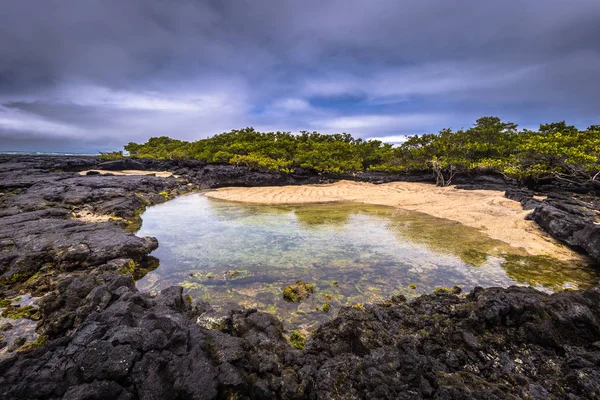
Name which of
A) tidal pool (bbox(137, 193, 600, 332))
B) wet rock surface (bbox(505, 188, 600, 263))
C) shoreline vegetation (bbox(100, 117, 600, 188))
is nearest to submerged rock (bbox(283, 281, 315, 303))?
tidal pool (bbox(137, 193, 600, 332))

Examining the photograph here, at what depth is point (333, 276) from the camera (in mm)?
9195

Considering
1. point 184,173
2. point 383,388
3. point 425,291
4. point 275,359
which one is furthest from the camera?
point 184,173

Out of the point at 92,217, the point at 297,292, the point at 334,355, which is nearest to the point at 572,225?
the point at 297,292

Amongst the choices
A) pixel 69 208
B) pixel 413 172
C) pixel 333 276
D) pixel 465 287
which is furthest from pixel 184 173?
pixel 465 287

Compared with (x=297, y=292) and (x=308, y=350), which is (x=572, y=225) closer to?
(x=297, y=292)

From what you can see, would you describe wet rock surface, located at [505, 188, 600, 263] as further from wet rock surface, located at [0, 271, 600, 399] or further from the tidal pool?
wet rock surface, located at [0, 271, 600, 399]

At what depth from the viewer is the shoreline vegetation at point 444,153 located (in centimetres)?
2169

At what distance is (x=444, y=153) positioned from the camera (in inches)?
1304

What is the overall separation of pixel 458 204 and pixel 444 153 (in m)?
14.7

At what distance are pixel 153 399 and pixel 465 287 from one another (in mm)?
8765

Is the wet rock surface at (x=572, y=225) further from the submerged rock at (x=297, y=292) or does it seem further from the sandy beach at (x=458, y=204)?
the submerged rock at (x=297, y=292)

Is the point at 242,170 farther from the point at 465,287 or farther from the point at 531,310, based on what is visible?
the point at 531,310

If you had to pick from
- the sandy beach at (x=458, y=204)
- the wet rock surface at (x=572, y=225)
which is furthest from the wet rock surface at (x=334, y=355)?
the sandy beach at (x=458, y=204)

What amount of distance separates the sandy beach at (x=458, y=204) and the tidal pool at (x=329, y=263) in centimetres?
120
